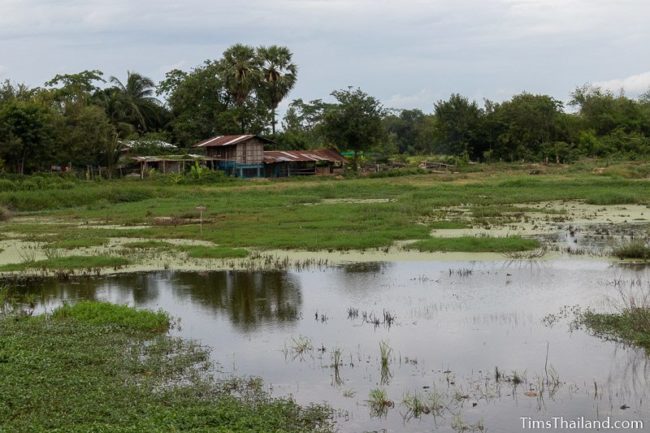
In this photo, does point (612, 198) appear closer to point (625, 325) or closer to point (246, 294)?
point (246, 294)

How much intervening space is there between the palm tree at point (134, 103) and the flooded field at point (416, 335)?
4325 centimetres

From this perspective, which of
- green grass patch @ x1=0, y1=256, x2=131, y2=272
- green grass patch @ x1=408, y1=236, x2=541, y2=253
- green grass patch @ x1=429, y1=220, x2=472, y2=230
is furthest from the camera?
green grass patch @ x1=429, y1=220, x2=472, y2=230

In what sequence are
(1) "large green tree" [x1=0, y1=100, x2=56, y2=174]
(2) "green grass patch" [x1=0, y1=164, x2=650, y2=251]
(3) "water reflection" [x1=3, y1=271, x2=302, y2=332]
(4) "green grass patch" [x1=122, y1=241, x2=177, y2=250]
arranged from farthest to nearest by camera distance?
(1) "large green tree" [x1=0, y1=100, x2=56, y2=174], (2) "green grass patch" [x1=0, y1=164, x2=650, y2=251], (4) "green grass patch" [x1=122, y1=241, x2=177, y2=250], (3) "water reflection" [x1=3, y1=271, x2=302, y2=332]

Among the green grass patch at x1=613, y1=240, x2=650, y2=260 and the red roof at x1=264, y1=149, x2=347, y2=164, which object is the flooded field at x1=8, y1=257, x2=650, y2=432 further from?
the red roof at x1=264, y1=149, x2=347, y2=164

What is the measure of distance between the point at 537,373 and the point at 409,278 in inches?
283

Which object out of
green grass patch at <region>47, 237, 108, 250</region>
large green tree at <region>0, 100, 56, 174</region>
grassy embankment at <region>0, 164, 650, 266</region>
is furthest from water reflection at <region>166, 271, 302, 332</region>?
large green tree at <region>0, 100, 56, 174</region>

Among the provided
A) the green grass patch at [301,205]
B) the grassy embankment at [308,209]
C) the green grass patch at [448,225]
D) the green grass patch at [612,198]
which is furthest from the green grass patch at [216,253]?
the green grass patch at [612,198]

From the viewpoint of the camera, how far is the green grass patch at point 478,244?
20281 millimetres

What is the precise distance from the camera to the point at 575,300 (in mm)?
14578

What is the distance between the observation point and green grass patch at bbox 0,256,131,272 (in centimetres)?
1908

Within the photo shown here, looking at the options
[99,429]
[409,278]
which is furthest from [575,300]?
[99,429]

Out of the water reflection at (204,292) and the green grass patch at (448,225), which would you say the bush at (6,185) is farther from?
the green grass patch at (448,225)

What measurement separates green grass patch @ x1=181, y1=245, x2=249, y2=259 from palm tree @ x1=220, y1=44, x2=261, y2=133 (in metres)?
38.5

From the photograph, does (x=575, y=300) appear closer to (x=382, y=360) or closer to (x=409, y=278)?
(x=409, y=278)
